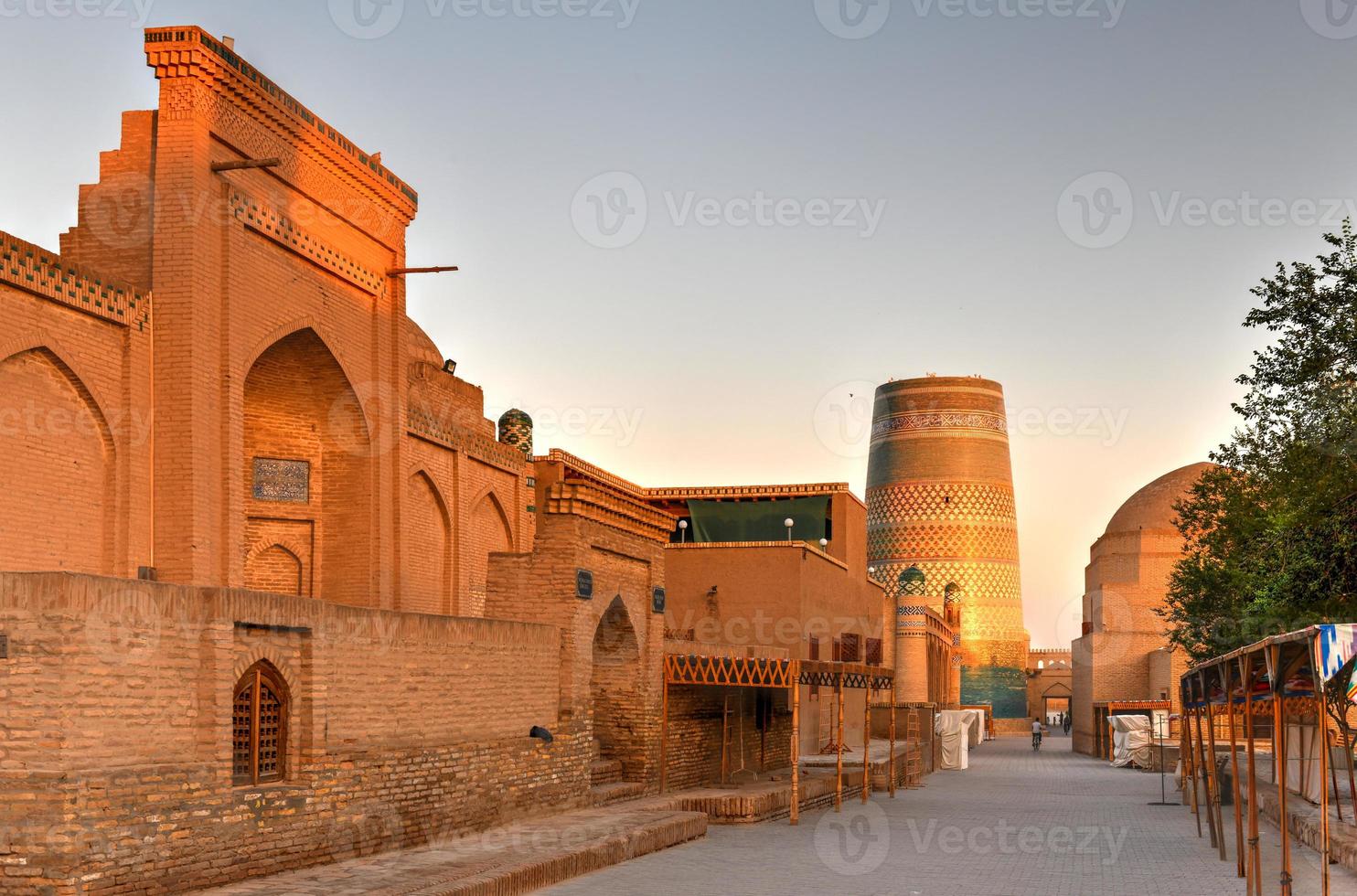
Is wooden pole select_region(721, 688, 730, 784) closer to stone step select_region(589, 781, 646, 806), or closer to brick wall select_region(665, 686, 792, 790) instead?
brick wall select_region(665, 686, 792, 790)

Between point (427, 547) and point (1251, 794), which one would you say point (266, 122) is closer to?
point (427, 547)

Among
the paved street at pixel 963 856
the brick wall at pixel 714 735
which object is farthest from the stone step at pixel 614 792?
the paved street at pixel 963 856

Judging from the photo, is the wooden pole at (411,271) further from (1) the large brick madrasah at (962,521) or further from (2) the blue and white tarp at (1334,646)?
(1) the large brick madrasah at (962,521)

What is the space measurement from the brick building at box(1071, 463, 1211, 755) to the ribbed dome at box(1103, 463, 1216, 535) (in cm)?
3

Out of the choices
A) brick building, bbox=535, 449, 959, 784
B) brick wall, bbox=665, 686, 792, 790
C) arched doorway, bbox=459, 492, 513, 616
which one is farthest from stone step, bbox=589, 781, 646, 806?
arched doorway, bbox=459, 492, 513, 616

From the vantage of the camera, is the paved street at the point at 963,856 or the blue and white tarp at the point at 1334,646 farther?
the paved street at the point at 963,856

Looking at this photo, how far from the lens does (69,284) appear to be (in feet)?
45.4

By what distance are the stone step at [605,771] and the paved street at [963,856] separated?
5.85 feet

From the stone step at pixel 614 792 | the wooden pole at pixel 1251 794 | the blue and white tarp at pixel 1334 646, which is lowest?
the stone step at pixel 614 792

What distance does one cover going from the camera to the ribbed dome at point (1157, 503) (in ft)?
152

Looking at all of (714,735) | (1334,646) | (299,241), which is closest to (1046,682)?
(714,735)

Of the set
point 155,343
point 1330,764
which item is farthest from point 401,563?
point 1330,764

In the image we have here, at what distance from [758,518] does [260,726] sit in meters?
22.3

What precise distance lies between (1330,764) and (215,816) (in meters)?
15.1
